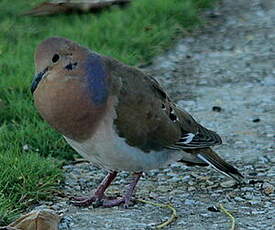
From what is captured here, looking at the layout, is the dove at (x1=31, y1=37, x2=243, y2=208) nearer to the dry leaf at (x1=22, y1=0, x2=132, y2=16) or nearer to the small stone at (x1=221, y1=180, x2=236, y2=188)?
the small stone at (x1=221, y1=180, x2=236, y2=188)

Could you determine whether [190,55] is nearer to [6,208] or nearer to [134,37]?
[134,37]

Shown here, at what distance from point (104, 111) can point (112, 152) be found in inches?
8.5

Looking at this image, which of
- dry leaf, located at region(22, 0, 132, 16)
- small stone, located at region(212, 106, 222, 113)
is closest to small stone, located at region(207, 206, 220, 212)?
small stone, located at region(212, 106, 222, 113)

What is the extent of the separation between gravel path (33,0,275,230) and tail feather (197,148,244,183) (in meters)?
0.10

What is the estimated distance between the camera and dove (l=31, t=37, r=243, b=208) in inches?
166

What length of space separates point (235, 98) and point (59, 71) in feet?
9.21

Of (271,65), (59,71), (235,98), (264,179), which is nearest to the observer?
(59,71)

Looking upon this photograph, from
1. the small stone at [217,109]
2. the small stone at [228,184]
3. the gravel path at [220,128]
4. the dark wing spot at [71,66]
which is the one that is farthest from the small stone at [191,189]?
the small stone at [217,109]

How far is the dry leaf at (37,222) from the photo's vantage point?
407 centimetres

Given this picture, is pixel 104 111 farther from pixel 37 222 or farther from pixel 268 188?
pixel 268 188

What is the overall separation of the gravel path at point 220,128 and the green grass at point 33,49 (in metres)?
0.17

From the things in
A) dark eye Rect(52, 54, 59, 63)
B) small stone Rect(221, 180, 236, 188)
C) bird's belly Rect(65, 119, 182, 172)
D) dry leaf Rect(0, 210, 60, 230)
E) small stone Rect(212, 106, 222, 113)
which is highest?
dark eye Rect(52, 54, 59, 63)

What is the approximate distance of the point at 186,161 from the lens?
16.4 ft

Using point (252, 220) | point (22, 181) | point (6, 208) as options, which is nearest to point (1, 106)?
point (22, 181)
